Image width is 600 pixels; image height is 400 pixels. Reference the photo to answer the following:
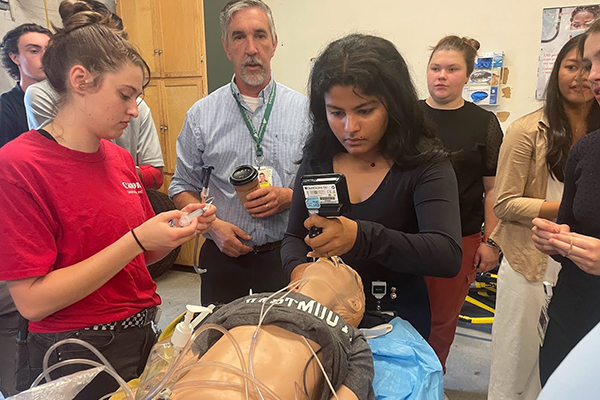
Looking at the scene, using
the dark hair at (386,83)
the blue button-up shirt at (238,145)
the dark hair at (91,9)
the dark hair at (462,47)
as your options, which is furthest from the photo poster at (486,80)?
the dark hair at (91,9)

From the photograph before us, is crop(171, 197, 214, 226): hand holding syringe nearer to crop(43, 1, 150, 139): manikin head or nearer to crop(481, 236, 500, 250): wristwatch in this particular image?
crop(43, 1, 150, 139): manikin head

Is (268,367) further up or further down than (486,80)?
further down

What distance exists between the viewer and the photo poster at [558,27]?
2844 mm

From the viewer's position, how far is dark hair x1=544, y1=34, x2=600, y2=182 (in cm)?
167

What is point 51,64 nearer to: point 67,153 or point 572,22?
point 67,153

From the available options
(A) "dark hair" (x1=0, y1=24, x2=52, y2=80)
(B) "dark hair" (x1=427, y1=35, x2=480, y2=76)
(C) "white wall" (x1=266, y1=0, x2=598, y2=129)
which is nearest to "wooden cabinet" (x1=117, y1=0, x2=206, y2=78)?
(C) "white wall" (x1=266, y1=0, x2=598, y2=129)

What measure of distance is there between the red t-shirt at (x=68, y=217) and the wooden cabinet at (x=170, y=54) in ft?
8.56

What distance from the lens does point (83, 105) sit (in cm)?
107

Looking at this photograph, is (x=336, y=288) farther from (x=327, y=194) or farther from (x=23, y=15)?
(x=23, y=15)

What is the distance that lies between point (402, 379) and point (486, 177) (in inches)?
61.4

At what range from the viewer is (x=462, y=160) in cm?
208

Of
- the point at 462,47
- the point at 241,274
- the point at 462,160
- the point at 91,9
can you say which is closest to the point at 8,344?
the point at 241,274

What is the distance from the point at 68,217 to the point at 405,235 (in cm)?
88

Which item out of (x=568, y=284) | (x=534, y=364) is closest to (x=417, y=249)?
(x=568, y=284)
